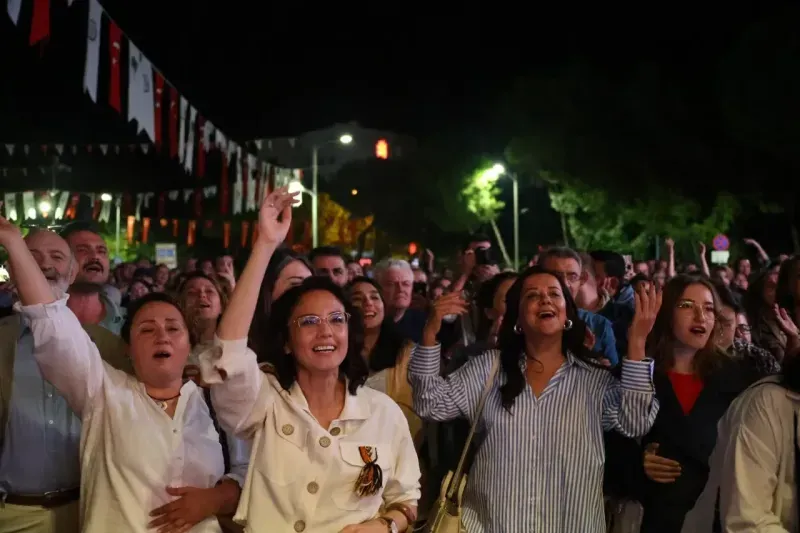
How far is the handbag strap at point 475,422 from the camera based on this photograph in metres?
3.75

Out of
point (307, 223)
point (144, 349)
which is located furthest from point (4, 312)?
point (307, 223)

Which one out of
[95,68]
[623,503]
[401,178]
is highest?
[401,178]

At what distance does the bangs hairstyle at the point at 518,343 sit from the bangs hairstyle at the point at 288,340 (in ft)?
2.62

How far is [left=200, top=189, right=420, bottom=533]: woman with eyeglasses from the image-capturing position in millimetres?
3154

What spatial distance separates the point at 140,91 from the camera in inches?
362

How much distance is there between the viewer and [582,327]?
4125mm

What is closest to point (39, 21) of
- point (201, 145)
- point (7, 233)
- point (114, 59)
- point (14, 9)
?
point (14, 9)

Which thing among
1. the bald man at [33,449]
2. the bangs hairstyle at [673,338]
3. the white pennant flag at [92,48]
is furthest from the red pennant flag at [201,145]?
the bangs hairstyle at [673,338]

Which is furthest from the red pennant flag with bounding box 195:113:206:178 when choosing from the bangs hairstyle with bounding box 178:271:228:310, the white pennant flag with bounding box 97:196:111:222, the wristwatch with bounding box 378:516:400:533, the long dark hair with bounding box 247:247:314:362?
the white pennant flag with bounding box 97:196:111:222

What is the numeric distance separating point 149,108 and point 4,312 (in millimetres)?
2955

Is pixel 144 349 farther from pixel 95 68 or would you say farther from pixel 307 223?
pixel 307 223

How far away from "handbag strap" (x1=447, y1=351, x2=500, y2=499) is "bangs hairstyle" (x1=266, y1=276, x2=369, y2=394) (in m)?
0.63

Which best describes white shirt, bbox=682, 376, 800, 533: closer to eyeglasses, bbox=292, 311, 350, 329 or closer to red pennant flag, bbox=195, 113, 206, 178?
eyeglasses, bbox=292, 311, 350, 329

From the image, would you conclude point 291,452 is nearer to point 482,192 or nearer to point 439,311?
point 439,311
